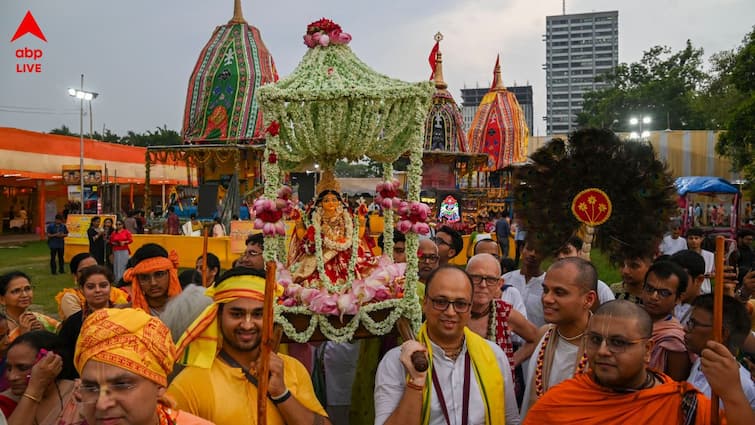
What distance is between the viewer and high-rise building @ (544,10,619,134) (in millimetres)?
123125

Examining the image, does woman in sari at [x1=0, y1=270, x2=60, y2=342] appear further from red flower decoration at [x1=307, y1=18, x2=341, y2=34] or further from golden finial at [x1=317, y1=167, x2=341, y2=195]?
red flower decoration at [x1=307, y1=18, x2=341, y2=34]

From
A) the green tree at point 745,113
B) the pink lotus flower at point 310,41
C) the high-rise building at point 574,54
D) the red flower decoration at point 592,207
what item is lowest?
the red flower decoration at point 592,207

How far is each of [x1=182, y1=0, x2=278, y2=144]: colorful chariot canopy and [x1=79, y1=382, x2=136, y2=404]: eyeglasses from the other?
2207 centimetres

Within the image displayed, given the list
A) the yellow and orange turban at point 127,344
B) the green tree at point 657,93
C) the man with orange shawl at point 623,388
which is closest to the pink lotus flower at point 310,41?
the yellow and orange turban at point 127,344

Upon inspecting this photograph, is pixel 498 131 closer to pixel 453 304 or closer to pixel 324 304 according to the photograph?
pixel 324 304

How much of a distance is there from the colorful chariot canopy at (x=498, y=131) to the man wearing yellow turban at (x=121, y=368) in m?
34.8

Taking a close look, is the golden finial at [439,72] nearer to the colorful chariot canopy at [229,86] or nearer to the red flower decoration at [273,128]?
the colorful chariot canopy at [229,86]

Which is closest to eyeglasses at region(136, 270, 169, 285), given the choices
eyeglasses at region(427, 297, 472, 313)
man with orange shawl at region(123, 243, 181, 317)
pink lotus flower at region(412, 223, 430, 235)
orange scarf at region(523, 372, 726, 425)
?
man with orange shawl at region(123, 243, 181, 317)

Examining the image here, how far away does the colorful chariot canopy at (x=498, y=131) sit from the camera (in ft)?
120

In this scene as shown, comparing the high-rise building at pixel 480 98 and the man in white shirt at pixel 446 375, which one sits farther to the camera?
the high-rise building at pixel 480 98

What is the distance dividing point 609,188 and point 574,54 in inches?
5121

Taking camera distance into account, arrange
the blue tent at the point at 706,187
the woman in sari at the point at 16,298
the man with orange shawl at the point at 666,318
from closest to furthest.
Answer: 1. the man with orange shawl at the point at 666,318
2. the woman in sari at the point at 16,298
3. the blue tent at the point at 706,187

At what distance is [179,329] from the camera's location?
361 centimetres

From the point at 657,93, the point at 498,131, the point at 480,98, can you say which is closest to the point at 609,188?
the point at 498,131
